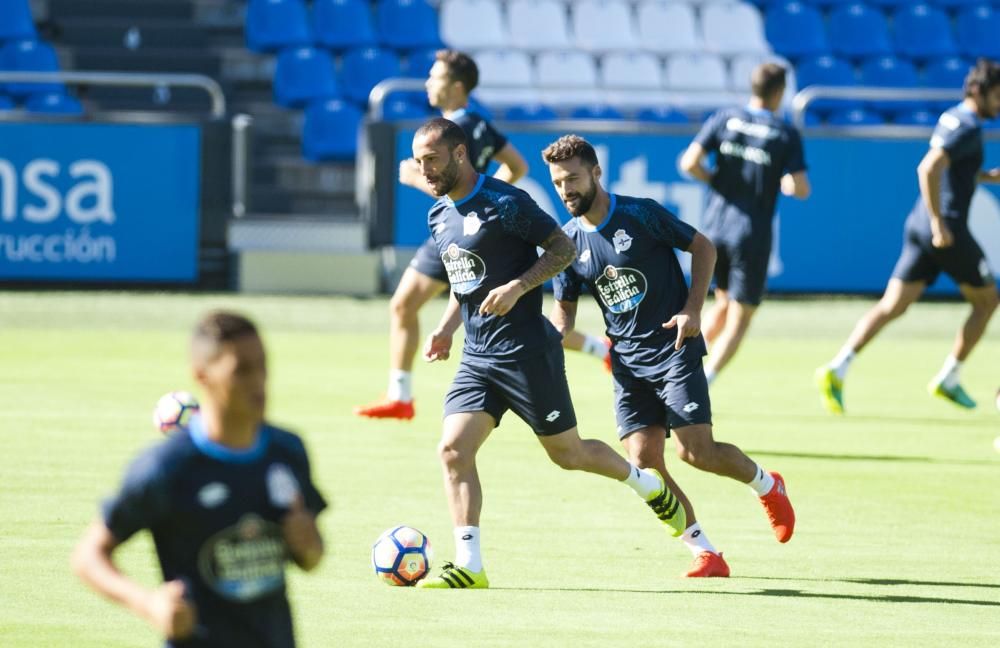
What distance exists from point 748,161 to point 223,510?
8.58 m

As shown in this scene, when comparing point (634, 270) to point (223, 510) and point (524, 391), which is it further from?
point (223, 510)

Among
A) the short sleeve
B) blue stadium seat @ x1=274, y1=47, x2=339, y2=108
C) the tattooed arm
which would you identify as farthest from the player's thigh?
blue stadium seat @ x1=274, y1=47, x2=339, y2=108

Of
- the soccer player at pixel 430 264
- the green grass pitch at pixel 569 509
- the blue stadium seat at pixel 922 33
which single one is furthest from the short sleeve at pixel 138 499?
the blue stadium seat at pixel 922 33

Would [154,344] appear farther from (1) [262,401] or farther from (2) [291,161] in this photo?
(1) [262,401]

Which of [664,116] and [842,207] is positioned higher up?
[664,116]

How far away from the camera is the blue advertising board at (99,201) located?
60.1 ft

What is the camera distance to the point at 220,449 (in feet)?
13.1

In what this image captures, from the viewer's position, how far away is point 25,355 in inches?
570

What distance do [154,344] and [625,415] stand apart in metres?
8.57

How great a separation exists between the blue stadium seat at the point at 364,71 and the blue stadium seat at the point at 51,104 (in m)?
3.70

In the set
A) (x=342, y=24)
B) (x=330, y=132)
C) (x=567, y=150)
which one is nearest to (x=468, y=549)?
(x=567, y=150)

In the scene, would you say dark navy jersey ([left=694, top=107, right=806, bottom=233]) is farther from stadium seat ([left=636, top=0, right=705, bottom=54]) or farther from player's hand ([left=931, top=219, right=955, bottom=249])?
stadium seat ([left=636, top=0, right=705, bottom=54])

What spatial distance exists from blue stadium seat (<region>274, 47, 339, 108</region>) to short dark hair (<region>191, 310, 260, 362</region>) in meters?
18.3

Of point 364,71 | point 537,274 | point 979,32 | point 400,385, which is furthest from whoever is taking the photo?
point 979,32
